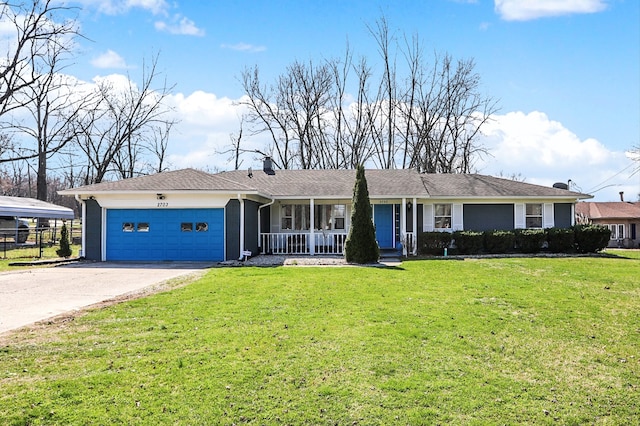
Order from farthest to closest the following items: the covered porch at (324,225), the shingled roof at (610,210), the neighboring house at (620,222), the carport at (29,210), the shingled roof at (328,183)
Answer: the shingled roof at (610,210), the neighboring house at (620,222), the carport at (29,210), the covered porch at (324,225), the shingled roof at (328,183)

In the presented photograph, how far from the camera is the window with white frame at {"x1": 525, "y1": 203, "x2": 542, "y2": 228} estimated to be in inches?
808

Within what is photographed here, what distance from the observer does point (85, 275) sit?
13117 millimetres

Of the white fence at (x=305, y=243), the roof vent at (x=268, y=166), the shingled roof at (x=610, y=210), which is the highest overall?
the roof vent at (x=268, y=166)

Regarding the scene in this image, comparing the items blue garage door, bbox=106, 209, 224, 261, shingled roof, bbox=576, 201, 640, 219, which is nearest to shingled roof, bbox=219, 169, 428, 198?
blue garage door, bbox=106, 209, 224, 261

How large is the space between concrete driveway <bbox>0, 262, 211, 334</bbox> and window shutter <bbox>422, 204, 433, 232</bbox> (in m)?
9.66

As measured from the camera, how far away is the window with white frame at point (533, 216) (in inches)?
808

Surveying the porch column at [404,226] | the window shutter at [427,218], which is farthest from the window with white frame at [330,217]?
the window shutter at [427,218]

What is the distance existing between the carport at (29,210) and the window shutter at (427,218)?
2339 cm

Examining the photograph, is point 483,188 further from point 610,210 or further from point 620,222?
point 610,210

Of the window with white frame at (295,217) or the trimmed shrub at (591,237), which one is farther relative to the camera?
the window with white frame at (295,217)

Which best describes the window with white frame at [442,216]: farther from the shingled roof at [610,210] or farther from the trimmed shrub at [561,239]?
the shingled roof at [610,210]

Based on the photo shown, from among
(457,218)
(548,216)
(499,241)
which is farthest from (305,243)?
(548,216)

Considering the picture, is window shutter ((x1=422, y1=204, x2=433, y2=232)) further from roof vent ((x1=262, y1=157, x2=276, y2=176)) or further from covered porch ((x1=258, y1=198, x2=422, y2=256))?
roof vent ((x1=262, y1=157, x2=276, y2=176))

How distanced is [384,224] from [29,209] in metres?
23.0
